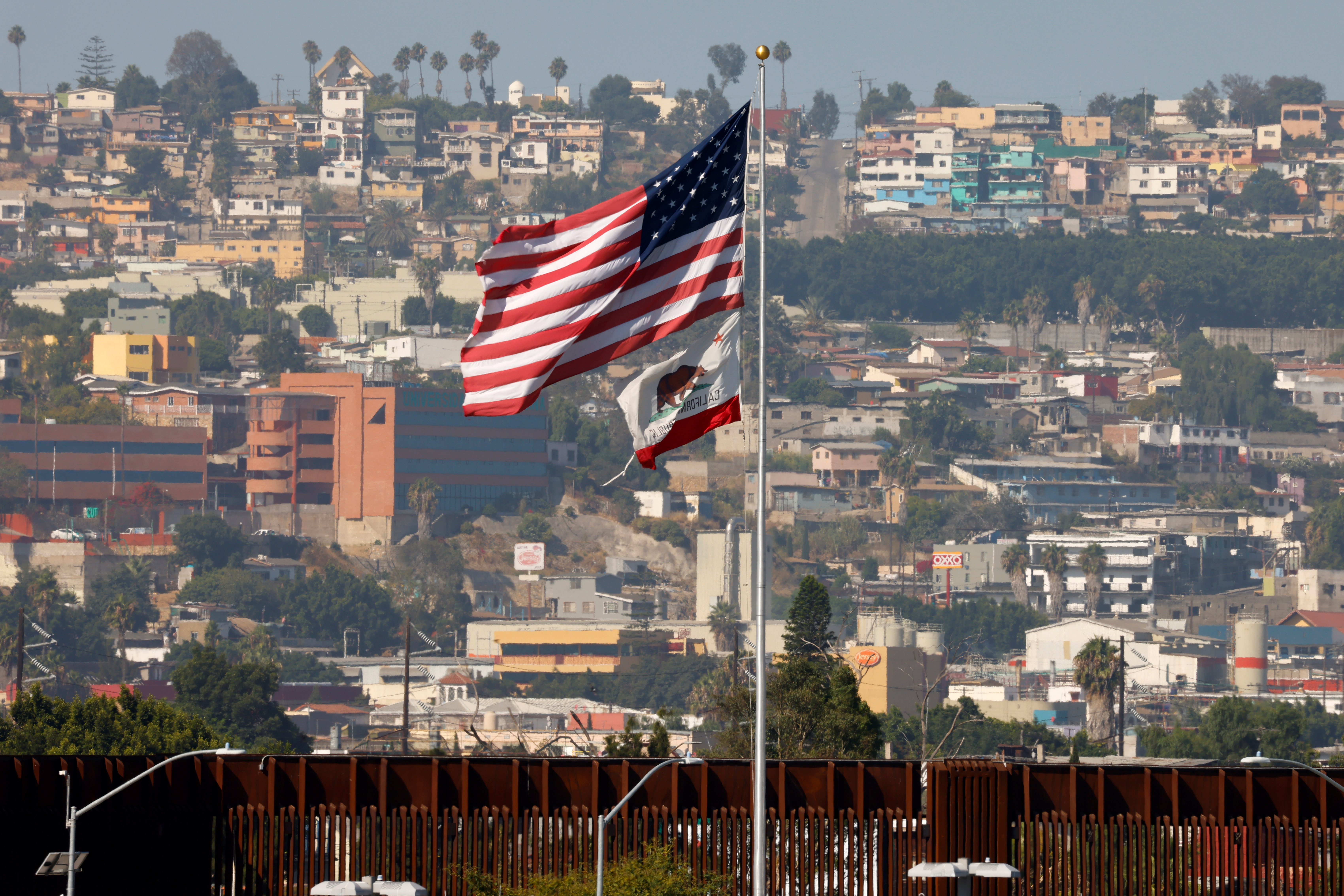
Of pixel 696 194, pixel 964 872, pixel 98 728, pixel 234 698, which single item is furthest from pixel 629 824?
pixel 234 698

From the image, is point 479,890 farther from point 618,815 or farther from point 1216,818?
point 1216,818

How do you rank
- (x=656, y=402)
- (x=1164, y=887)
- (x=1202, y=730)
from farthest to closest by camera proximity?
(x=1202, y=730) < (x=1164, y=887) < (x=656, y=402)

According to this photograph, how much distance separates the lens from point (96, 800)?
3697cm

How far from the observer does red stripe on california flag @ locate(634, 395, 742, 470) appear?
2747cm

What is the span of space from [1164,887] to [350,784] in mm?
13420

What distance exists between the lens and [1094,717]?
177m

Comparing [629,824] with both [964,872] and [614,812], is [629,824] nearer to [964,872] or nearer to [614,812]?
[614,812]

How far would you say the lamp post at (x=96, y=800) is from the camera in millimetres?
33000

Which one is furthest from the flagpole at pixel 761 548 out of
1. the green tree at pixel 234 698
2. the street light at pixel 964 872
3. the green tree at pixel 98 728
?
the green tree at pixel 234 698

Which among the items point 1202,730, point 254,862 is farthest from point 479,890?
point 1202,730

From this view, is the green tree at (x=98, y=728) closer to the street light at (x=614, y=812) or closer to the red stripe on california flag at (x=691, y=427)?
the street light at (x=614, y=812)

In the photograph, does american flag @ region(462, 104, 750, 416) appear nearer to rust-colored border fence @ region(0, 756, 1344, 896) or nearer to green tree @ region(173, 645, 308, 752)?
rust-colored border fence @ region(0, 756, 1344, 896)

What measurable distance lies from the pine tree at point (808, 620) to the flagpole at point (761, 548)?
93314 millimetres

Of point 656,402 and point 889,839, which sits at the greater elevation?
point 656,402
